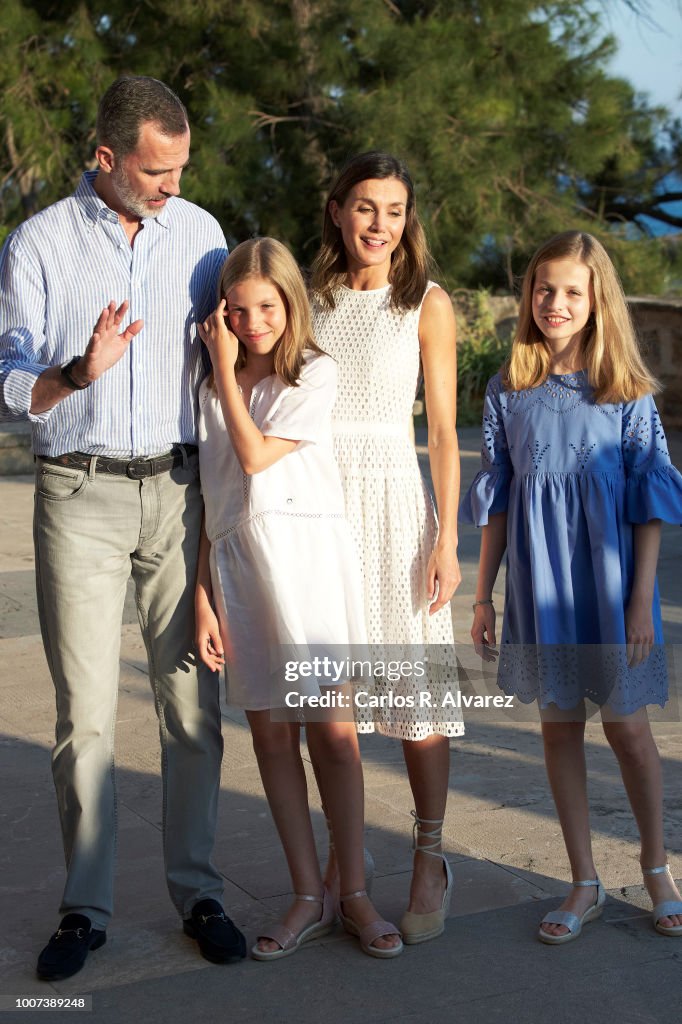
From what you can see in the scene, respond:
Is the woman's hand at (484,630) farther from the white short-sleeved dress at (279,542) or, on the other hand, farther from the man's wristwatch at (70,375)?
the man's wristwatch at (70,375)

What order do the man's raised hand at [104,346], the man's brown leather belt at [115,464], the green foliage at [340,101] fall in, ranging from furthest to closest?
the green foliage at [340,101], the man's brown leather belt at [115,464], the man's raised hand at [104,346]

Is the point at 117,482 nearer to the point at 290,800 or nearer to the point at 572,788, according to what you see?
the point at 290,800

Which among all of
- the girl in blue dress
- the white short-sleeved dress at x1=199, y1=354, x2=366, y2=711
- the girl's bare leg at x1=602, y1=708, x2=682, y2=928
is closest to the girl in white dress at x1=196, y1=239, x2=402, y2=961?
the white short-sleeved dress at x1=199, y1=354, x2=366, y2=711

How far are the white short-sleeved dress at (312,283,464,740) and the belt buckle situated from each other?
43 cm

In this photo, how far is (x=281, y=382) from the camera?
2941 millimetres

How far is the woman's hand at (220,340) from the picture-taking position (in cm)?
288

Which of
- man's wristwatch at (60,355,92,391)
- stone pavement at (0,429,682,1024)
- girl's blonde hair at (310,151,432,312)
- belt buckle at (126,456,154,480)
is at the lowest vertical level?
stone pavement at (0,429,682,1024)

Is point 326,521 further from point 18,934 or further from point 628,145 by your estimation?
point 628,145

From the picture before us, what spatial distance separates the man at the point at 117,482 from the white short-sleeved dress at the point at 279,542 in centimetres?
10

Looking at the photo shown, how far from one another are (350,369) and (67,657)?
895 millimetres

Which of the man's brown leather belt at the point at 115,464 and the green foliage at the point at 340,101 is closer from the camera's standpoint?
the man's brown leather belt at the point at 115,464

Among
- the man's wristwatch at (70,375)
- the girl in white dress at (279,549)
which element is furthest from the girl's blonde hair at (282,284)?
the man's wristwatch at (70,375)

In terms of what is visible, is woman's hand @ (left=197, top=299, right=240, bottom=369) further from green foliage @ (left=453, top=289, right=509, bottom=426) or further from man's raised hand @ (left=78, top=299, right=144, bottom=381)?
green foliage @ (left=453, top=289, right=509, bottom=426)

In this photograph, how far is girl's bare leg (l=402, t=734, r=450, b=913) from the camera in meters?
3.06
